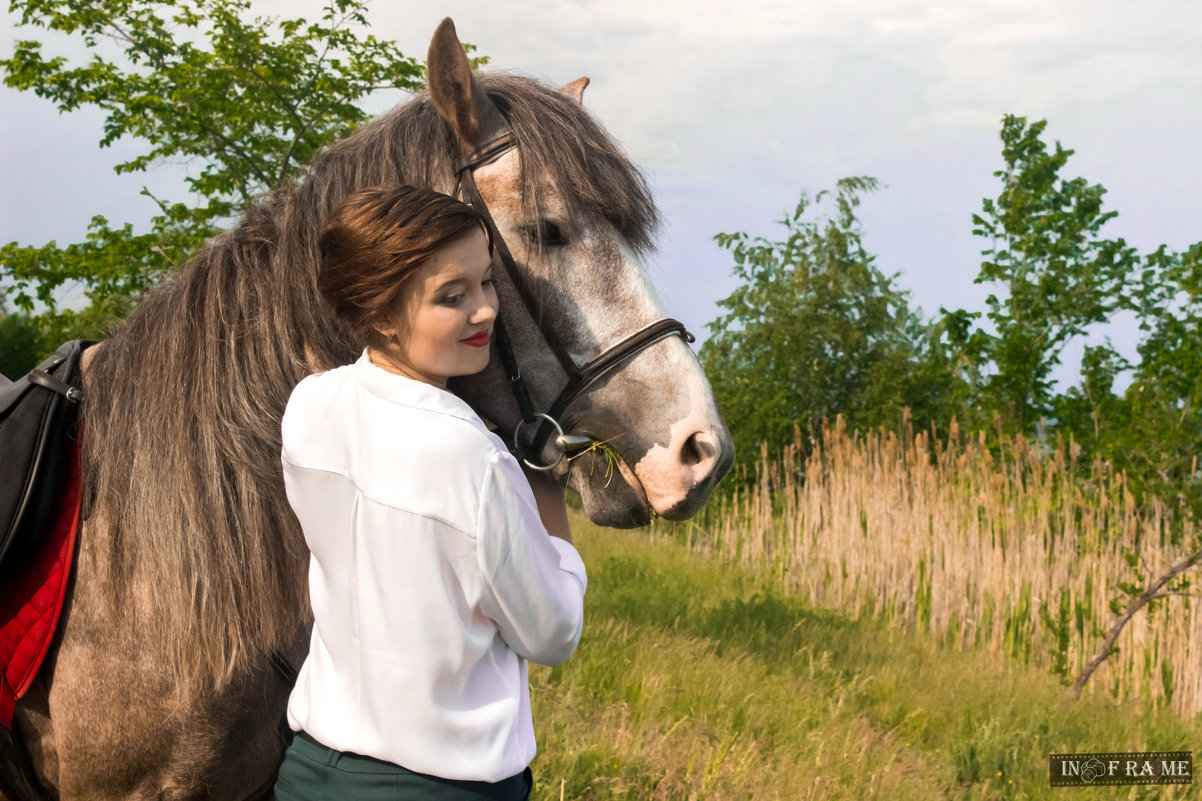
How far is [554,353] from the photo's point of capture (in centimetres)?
185

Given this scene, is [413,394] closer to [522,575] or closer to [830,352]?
[522,575]

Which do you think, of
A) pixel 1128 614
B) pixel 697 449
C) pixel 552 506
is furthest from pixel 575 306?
pixel 1128 614

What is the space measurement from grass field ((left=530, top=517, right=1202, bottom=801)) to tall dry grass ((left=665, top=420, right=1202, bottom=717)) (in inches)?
12.4

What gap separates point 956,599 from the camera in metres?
6.48

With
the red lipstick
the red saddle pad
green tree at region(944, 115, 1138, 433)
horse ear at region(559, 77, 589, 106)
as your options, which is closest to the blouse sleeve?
the red lipstick

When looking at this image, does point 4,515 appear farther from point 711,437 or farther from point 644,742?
point 644,742

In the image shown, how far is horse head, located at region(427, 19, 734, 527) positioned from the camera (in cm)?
179

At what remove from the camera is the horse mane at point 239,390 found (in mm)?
1779

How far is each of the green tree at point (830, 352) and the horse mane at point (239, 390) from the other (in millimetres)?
8285

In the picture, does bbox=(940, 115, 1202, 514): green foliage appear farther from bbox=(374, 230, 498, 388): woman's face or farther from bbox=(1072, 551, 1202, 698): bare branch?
bbox=(374, 230, 498, 388): woman's face

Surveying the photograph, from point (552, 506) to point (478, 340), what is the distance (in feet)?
1.07

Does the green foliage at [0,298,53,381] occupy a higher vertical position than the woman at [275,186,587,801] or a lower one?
higher

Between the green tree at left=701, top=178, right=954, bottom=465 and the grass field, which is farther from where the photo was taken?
the green tree at left=701, top=178, right=954, bottom=465

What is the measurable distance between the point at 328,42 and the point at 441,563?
746 centimetres
